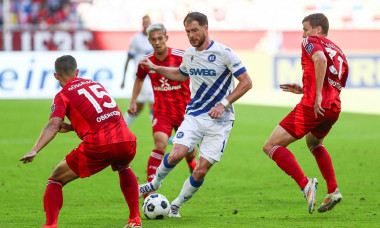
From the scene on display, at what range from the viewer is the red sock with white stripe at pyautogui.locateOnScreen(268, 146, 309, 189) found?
6.62 metres

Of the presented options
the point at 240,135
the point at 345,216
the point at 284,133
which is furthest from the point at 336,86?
the point at 240,135

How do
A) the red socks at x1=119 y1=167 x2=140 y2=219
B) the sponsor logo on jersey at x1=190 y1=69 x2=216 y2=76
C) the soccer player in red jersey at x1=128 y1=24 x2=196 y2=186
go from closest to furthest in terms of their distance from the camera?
the red socks at x1=119 y1=167 x2=140 y2=219 < the sponsor logo on jersey at x1=190 y1=69 x2=216 y2=76 < the soccer player in red jersey at x1=128 y1=24 x2=196 y2=186

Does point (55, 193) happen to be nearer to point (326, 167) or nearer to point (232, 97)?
point (232, 97)

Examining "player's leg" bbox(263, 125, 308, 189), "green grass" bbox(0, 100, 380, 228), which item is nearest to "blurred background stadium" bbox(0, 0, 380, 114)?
"green grass" bbox(0, 100, 380, 228)

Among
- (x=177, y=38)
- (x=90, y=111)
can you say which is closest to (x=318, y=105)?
(x=90, y=111)

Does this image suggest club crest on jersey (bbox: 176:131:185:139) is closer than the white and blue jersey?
No

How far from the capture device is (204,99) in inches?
272

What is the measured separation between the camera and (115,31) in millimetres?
24328

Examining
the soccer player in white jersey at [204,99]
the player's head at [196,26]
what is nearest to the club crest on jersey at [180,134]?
the soccer player in white jersey at [204,99]

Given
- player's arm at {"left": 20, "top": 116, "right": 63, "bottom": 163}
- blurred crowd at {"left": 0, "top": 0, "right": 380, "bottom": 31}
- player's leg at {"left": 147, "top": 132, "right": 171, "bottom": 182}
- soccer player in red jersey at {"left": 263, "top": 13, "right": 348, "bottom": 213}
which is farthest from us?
blurred crowd at {"left": 0, "top": 0, "right": 380, "bottom": 31}

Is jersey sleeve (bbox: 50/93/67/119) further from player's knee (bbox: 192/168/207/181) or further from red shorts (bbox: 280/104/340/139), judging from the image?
red shorts (bbox: 280/104/340/139)

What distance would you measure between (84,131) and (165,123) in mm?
2181

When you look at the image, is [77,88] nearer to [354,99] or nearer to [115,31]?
[354,99]

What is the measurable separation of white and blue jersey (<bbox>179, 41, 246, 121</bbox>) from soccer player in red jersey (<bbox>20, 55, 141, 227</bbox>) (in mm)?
1108
